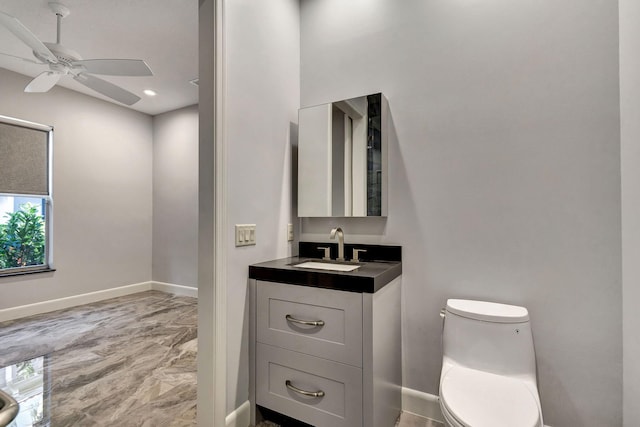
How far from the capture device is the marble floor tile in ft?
5.85

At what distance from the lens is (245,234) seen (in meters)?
1.65

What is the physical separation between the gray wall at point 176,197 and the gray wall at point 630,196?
425cm

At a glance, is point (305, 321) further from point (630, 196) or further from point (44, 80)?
point (44, 80)

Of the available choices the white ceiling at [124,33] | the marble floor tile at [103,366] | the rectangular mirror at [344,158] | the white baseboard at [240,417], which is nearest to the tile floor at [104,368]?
the marble floor tile at [103,366]

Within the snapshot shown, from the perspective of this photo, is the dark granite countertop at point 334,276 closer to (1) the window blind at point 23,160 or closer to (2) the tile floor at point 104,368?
(2) the tile floor at point 104,368

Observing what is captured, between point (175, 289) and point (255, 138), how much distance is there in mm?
3639

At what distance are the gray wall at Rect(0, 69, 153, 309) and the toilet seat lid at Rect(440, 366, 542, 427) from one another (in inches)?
178

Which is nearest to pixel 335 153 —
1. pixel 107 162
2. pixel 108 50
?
pixel 108 50

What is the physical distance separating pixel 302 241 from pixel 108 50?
2.86 metres

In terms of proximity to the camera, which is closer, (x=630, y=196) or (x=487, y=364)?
(x=630, y=196)

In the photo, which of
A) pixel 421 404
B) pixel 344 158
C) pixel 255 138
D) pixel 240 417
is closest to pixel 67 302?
pixel 240 417

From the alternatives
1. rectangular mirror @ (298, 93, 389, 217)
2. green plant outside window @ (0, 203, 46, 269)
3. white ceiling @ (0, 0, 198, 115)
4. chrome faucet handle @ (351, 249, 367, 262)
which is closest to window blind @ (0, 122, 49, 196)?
green plant outside window @ (0, 203, 46, 269)

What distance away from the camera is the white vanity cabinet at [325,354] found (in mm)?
1366

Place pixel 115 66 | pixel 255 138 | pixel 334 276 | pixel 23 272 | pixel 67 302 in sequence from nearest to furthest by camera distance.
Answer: pixel 334 276
pixel 255 138
pixel 115 66
pixel 23 272
pixel 67 302
